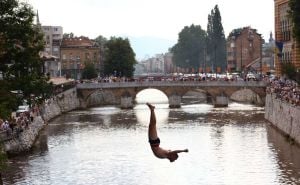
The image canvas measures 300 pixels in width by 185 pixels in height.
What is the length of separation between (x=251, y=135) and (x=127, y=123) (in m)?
20.1

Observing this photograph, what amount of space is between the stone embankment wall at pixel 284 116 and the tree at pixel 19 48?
2195 centimetres

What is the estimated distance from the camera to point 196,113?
98.1 m

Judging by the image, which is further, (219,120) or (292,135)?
(219,120)

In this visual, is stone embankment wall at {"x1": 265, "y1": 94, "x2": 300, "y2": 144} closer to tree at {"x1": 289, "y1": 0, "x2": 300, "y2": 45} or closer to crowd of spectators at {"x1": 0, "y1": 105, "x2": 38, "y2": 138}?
tree at {"x1": 289, "y1": 0, "x2": 300, "y2": 45}

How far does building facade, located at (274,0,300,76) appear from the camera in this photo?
92.6 m

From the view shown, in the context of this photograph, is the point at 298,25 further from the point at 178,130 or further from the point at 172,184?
the point at 172,184

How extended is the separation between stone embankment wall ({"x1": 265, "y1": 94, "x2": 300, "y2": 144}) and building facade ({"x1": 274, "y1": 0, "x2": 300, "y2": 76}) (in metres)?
9.36

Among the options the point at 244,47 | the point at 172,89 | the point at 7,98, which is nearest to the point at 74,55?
the point at 244,47

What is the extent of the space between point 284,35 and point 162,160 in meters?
50.6

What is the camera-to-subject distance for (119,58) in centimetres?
14488

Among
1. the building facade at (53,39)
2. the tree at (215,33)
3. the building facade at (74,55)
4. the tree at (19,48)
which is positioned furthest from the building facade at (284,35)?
the building facade at (74,55)

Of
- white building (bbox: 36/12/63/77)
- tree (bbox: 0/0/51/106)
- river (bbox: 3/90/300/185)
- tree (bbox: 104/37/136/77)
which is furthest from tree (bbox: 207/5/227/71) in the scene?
tree (bbox: 0/0/51/106)

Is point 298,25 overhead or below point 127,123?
overhead

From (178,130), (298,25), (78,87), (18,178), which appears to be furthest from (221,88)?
(18,178)
